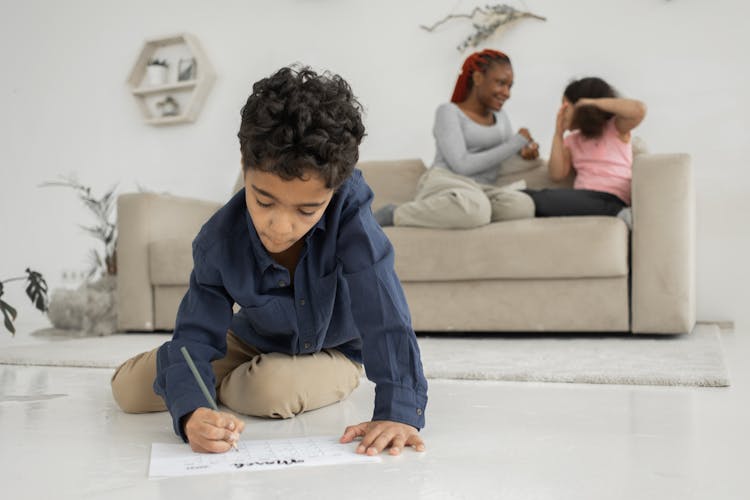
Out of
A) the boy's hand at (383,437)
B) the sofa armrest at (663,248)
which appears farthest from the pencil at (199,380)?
the sofa armrest at (663,248)

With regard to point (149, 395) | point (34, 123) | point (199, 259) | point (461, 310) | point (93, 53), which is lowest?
point (461, 310)

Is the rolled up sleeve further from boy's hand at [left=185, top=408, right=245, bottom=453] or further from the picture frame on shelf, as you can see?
the picture frame on shelf

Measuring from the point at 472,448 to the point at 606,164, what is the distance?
1878mm

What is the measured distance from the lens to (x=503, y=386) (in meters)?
1.44

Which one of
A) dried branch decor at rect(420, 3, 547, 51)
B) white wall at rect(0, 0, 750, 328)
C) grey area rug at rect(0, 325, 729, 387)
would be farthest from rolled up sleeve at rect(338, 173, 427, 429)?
dried branch decor at rect(420, 3, 547, 51)

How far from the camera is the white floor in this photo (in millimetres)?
745

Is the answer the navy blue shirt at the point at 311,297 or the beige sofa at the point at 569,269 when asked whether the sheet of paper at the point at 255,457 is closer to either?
the navy blue shirt at the point at 311,297

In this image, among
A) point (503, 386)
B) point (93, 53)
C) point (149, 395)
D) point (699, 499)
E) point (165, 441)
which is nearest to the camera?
point (699, 499)

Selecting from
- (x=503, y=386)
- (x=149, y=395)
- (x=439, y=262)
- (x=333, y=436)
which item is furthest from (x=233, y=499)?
(x=439, y=262)

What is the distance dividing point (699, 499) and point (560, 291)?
1.67m

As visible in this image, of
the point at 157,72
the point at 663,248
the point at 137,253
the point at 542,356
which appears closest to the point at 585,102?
the point at 663,248

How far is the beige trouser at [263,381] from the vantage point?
112cm

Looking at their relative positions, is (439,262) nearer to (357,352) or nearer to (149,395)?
(357,352)

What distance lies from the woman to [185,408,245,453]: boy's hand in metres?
1.63
